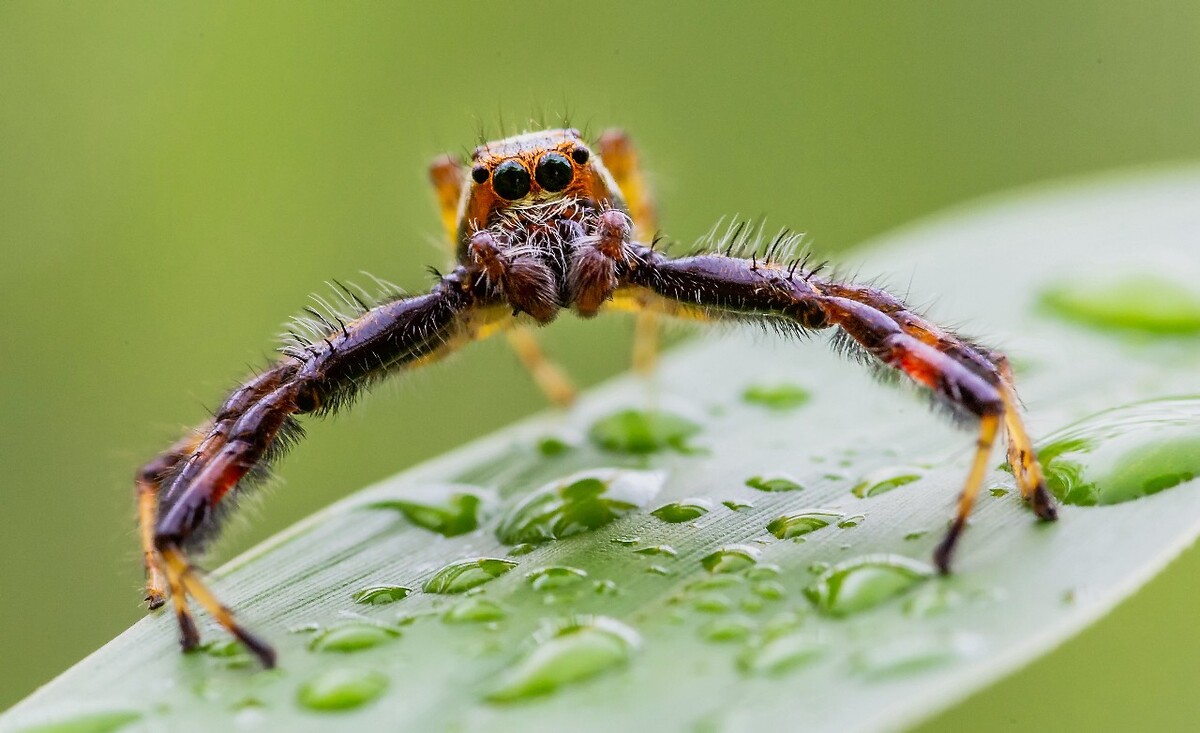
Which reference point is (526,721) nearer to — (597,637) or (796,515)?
(597,637)

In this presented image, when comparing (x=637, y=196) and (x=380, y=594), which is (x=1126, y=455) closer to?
(x=380, y=594)

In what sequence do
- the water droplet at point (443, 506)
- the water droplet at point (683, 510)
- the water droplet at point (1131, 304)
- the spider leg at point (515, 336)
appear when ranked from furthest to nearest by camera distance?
the spider leg at point (515, 336) < the water droplet at point (1131, 304) < the water droplet at point (443, 506) < the water droplet at point (683, 510)

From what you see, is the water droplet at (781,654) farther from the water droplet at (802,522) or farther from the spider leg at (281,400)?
the spider leg at (281,400)

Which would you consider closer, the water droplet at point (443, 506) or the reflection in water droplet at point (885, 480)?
the reflection in water droplet at point (885, 480)

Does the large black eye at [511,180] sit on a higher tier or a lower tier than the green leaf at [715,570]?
higher

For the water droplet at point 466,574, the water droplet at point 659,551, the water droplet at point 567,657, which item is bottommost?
the water droplet at point 659,551

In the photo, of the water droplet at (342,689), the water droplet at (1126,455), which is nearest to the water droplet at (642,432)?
the water droplet at (1126,455)
